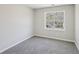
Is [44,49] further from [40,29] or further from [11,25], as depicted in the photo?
[40,29]

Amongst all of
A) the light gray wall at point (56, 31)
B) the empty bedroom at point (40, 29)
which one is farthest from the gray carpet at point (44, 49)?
A: the light gray wall at point (56, 31)

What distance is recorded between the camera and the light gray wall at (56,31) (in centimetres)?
436

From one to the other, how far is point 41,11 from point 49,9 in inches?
25.7

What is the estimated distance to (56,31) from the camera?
4945 millimetres

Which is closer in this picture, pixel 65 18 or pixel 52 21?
pixel 65 18

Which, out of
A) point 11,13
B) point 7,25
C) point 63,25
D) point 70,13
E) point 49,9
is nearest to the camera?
point 7,25

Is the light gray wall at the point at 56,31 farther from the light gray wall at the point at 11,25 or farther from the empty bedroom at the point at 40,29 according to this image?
the light gray wall at the point at 11,25

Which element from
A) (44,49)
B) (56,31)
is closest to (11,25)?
(44,49)

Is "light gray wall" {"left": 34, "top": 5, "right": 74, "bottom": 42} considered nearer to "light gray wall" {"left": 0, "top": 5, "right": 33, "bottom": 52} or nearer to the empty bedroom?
the empty bedroom

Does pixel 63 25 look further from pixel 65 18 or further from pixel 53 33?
pixel 53 33

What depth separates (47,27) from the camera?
211 inches

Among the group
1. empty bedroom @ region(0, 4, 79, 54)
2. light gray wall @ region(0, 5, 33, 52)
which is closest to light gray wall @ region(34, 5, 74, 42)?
empty bedroom @ region(0, 4, 79, 54)

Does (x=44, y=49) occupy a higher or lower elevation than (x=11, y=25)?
lower
